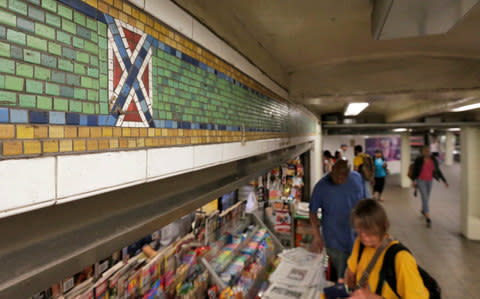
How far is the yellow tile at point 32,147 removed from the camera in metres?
0.64

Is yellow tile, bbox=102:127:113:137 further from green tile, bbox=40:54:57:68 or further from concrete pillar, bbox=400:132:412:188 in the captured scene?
concrete pillar, bbox=400:132:412:188

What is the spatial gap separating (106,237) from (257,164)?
166 centimetres

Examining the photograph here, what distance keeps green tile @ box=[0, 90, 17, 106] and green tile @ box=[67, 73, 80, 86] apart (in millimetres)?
149

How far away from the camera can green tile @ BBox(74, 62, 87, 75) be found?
0.78m

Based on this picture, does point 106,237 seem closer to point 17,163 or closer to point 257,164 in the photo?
point 17,163

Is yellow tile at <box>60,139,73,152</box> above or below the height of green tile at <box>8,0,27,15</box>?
below

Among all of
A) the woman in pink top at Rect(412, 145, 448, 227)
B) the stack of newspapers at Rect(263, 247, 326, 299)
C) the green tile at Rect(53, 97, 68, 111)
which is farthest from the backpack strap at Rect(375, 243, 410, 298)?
the woman in pink top at Rect(412, 145, 448, 227)

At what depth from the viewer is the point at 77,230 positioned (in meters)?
0.81

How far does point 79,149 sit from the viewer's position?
0.77m

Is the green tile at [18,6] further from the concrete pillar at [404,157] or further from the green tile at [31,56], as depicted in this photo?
the concrete pillar at [404,157]

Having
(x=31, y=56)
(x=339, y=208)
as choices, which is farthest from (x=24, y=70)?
(x=339, y=208)

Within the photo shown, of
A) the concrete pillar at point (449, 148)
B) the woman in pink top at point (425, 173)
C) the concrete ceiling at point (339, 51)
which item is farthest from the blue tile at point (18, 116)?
the concrete pillar at point (449, 148)

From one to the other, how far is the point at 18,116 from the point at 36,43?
18cm

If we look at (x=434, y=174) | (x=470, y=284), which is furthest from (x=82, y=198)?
(x=434, y=174)
